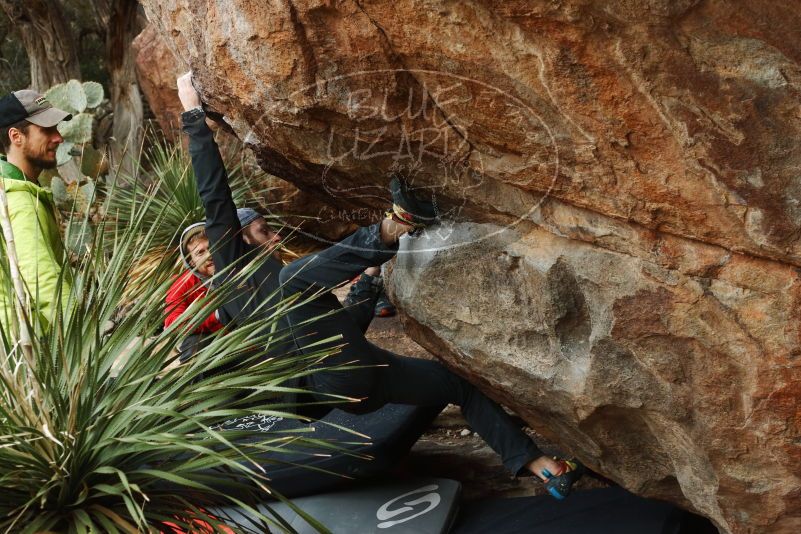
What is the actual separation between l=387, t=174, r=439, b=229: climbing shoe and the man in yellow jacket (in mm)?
1176

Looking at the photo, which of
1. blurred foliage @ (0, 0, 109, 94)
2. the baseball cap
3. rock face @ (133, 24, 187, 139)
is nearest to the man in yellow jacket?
the baseball cap

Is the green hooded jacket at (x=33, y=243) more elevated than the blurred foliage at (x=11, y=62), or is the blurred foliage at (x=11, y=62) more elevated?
the blurred foliage at (x=11, y=62)

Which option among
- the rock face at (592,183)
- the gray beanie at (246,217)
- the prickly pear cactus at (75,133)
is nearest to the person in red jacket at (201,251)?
the gray beanie at (246,217)

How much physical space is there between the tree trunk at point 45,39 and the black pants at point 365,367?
5.62 meters

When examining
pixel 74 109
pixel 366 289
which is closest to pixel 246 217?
pixel 366 289

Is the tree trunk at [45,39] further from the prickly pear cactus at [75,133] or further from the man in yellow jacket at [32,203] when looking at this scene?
the man in yellow jacket at [32,203]

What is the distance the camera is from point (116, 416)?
9.41 ft

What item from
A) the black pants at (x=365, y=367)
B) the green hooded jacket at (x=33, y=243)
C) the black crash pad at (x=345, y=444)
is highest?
the green hooded jacket at (x=33, y=243)

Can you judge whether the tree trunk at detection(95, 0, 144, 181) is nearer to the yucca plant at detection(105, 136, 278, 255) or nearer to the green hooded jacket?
the yucca plant at detection(105, 136, 278, 255)

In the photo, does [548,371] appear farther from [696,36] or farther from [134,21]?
[134,21]

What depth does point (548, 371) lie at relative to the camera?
3154mm

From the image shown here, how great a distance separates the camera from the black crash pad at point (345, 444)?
3738mm

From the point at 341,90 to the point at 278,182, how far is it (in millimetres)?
3621

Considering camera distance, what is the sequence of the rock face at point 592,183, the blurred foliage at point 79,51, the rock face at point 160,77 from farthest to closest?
the blurred foliage at point 79,51
the rock face at point 160,77
the rock face at point 592,183
